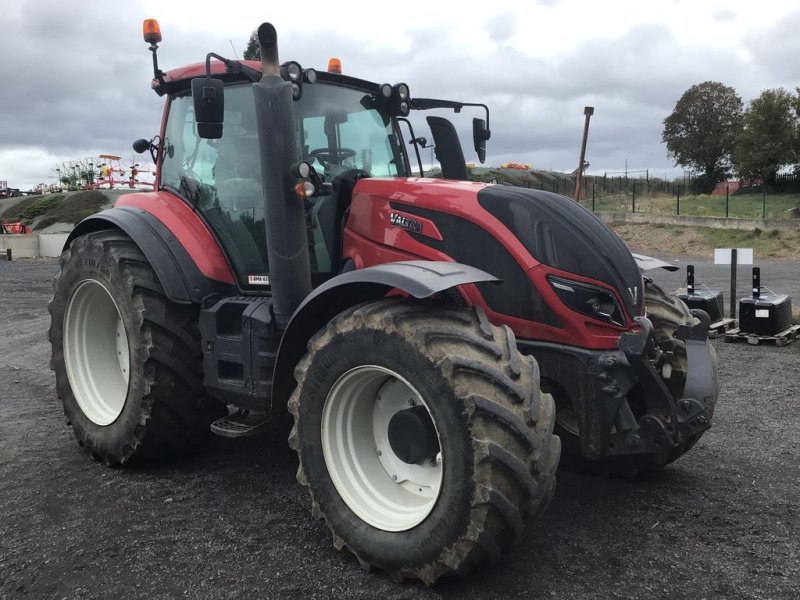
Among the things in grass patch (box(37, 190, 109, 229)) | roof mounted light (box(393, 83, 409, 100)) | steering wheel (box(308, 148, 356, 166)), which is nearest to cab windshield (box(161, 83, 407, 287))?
steering wheel (box(308, 148, 356, 166))

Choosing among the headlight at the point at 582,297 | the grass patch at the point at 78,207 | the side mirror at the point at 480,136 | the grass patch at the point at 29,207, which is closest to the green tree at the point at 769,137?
the grass patch at the point at 78,207

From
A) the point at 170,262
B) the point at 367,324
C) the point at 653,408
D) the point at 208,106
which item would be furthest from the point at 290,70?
the point at 653,408

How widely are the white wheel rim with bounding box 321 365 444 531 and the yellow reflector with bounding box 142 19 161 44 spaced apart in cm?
255

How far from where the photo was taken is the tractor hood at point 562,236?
3.36 meters

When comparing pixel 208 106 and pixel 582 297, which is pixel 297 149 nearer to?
pixel 208 106

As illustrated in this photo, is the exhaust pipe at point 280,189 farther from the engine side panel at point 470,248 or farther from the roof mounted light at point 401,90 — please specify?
the roof mounted light at point 401,90

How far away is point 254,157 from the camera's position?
412 centimetres

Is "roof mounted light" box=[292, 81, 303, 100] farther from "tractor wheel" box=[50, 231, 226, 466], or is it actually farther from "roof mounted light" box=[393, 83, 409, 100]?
"tractor wheel" box=[50, 231, 226, 466]

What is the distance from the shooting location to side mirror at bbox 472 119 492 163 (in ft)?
16.1

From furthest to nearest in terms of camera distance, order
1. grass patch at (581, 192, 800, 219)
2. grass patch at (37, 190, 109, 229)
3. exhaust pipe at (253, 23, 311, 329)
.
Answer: grass patch at (581, 192, 800, 219)
grass patch at (37, 190, 109, 229)
exhaust pipe at (253, 23, 311, 329)

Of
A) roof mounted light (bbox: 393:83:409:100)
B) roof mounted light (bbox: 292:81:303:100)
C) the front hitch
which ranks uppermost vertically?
roof mounted light (bbox: 393:83:409:100)

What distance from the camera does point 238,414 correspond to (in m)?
4.38

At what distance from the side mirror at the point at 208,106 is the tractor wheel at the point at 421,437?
1143 millimetres

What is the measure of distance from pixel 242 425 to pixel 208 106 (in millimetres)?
1724
